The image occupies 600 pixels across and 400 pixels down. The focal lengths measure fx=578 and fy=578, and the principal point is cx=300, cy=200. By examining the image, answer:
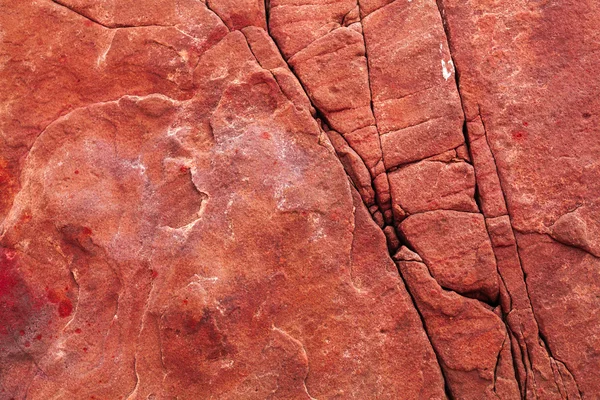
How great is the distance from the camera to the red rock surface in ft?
10.2

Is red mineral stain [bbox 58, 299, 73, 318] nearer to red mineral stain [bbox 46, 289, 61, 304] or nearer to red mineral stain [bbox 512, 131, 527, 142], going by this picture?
red mineral stain [bbox 46, 289, 61, 304]

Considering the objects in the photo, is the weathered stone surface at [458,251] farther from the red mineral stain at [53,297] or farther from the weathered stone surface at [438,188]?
the red mineral stain at [53,297]

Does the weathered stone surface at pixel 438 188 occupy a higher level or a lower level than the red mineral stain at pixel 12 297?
higher

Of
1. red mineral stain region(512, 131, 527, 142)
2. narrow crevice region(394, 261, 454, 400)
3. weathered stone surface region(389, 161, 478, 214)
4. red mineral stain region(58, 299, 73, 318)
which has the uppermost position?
red mineral stain region(512, 131, 527, 142)

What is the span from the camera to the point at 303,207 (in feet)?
Answer: 10.4

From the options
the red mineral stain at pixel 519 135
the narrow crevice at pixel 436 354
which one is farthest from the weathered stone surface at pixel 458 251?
the red mineral stain at pixel 519 135

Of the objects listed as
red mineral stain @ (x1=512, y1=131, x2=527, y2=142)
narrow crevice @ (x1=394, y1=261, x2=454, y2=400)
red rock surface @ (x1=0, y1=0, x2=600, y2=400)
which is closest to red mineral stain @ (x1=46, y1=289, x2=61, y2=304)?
red rock surface @ (x1=0, y1=0, x2=600, y2=400)

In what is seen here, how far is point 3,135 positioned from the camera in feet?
10.8

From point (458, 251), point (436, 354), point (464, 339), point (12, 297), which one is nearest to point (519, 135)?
point (458, 251)

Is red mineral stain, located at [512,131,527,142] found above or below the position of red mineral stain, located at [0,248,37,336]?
above

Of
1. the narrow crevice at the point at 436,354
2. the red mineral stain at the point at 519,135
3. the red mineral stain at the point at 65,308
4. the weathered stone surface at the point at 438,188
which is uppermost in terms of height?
the red mineral stain at the point at 519,135

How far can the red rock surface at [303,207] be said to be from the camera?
312 cm

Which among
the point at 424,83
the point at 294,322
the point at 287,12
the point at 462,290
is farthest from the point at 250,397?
the point at 287,12

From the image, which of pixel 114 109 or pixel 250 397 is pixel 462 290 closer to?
pixel 250 397
